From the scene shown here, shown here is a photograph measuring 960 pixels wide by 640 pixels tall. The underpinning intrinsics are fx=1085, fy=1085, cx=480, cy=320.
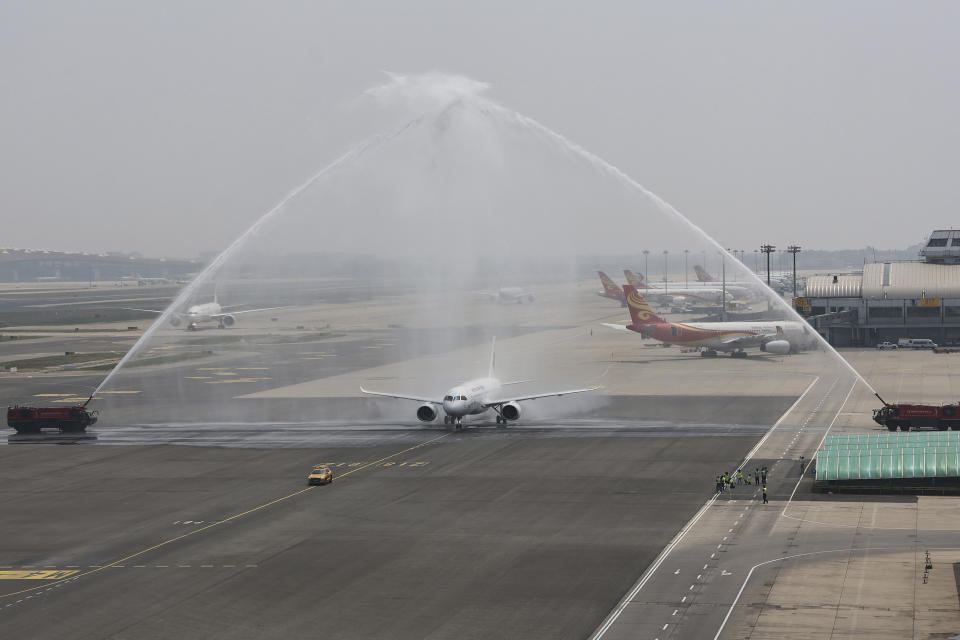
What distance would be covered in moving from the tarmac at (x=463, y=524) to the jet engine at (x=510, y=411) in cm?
182

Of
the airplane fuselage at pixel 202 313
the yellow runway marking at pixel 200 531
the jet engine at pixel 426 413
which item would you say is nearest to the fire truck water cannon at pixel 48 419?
the jet engine at pixel 426 413

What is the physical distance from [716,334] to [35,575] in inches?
3996

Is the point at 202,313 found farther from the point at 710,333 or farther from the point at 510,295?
the point at 710,333

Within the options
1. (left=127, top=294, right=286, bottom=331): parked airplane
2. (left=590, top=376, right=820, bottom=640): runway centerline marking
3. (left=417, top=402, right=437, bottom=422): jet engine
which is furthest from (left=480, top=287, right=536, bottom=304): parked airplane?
(left=590, top=376, right=820, bottom=640): runway centerline marking

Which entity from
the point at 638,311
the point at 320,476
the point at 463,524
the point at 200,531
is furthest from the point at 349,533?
the point at 638,311

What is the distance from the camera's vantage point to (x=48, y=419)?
86.7 m

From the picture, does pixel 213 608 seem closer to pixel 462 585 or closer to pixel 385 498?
pixel 462 585

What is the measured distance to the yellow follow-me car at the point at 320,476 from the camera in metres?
63.6

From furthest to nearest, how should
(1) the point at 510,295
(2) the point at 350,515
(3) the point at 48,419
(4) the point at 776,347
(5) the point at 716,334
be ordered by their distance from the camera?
(1) the point at 510,295
(4) the point at 776,347
(5) the point at 716,334
(3) the point at 48,419
(2) the point at 350,515

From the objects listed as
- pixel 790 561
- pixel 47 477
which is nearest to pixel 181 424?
pixel 47 477

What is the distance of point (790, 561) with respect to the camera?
45.0 meters

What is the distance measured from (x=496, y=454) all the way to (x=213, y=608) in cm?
3375

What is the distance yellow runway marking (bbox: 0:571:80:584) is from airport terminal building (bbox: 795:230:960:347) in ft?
400

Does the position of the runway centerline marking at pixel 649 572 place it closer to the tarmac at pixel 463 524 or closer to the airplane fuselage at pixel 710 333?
the tarmac at pixel 463 524
